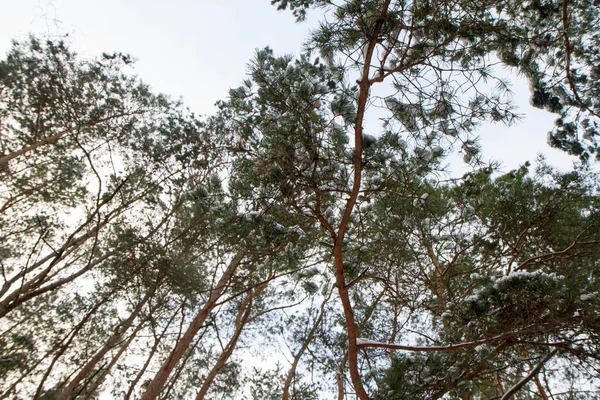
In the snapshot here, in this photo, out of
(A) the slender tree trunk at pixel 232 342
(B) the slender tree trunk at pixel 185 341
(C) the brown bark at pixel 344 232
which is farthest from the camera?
(A) the slender tree trunk at pixel 232 342

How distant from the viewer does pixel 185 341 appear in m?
5.51

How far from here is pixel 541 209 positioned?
5.38 metres

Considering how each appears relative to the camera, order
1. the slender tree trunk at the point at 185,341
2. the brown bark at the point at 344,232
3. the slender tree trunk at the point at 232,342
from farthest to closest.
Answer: the slender tree trunk at the point at 232,342 < the slender tree trunk at the point at 185,341 < the brown bark at the point at 344,232

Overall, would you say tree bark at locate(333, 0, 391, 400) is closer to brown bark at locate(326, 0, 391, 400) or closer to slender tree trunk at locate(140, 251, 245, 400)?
brown bark at locate(326, 0, 391, 400)

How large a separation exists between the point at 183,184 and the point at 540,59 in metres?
5.73

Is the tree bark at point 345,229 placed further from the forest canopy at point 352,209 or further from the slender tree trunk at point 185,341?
the slender tree trunk at point 185,341

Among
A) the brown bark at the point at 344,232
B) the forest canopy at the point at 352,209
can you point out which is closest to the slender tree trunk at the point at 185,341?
the forest canopy at the point at 352,209

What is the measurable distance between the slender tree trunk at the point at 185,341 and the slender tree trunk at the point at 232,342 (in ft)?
2.27

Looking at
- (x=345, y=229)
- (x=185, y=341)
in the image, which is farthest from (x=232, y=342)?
(x=345, y=229)

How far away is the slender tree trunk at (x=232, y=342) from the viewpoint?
6.27m

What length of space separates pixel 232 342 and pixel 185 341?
138 cm

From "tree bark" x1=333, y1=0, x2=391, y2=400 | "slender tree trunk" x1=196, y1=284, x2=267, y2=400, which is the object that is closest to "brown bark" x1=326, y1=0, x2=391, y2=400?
"tree bark" x1=333, y1=0, x2=391, y2=400

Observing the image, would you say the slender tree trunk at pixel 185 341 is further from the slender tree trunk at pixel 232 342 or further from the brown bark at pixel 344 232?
the brown bark at pixel 344 232

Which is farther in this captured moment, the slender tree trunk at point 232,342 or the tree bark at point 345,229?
the slender tree trunk at point 232,342
